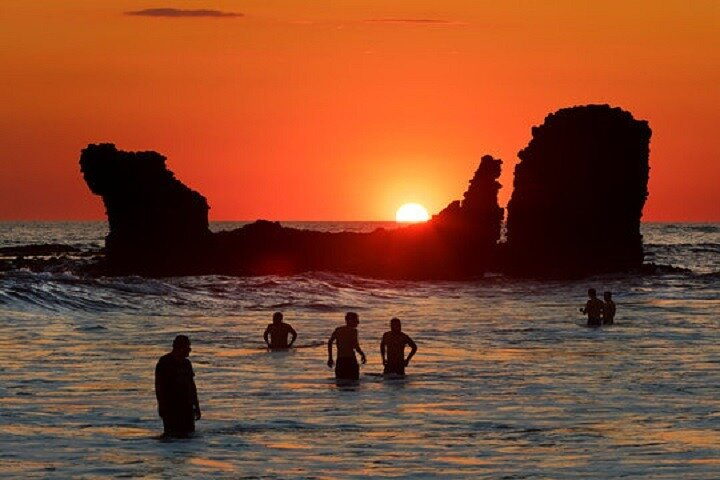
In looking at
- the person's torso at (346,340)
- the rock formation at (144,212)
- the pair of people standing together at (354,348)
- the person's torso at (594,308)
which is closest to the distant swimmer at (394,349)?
the pair of people standing together at (354,348)

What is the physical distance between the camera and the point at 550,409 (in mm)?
24562

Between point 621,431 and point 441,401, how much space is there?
4.57 metres

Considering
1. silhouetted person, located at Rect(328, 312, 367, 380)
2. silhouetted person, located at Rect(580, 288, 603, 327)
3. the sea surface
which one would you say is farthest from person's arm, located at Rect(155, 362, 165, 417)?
silhouetted person, located at Rect(580, 288, 603, 327)

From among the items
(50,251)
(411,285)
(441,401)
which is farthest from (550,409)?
(50,251)

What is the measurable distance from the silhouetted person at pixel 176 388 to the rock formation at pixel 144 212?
213 feet

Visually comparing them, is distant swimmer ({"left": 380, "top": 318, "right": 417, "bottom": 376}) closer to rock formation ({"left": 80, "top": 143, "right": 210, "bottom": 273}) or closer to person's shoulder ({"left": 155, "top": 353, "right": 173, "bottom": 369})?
person's shoulder ({"left": 155, "top": 353, "right": 173, "bottom": 369})

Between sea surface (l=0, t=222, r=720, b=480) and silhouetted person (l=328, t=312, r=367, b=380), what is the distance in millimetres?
379

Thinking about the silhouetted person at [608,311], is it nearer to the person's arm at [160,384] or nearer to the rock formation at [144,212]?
the person's arm at [160,384]

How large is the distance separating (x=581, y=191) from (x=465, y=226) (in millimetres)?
9309

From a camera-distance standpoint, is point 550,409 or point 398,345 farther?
point 398,345

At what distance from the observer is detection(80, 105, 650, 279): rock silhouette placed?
87438 mm

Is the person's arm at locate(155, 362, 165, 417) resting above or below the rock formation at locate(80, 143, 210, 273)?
below

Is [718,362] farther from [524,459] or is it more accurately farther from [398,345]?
[524,459]

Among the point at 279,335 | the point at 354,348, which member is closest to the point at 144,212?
the point at 279,335
